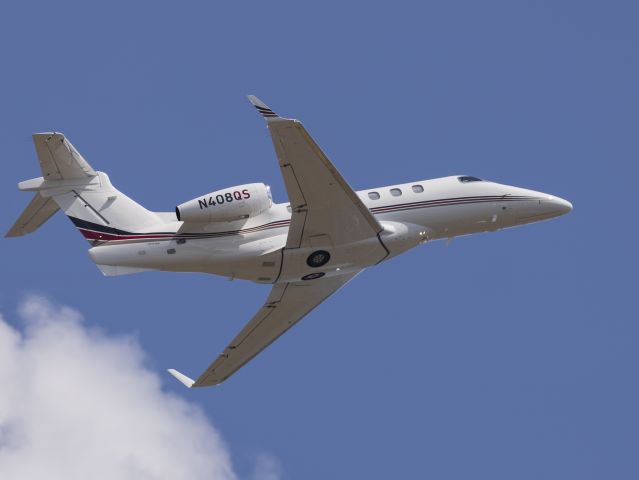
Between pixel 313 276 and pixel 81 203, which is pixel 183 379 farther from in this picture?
pixel 81 203

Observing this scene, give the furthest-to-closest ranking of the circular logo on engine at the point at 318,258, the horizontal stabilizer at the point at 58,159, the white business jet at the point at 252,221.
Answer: the circular logo on engine at the point at 318,258 → the white business jet at the point at 252,221 → the horizontal stabilizer at the point at 58,159

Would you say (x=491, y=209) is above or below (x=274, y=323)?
above

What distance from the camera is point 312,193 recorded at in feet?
104

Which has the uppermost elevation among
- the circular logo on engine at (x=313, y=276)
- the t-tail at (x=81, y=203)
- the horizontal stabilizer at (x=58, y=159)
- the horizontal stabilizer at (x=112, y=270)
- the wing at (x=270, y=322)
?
the horizontal stabilizer at (x=58, y=159)

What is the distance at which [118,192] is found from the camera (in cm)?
3322

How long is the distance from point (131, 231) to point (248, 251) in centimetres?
303

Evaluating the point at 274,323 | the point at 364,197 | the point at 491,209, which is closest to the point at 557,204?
the point at 491,209

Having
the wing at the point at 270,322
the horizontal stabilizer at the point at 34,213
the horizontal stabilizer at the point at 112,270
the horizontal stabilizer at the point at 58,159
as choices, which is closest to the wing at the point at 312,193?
the wing at the point at 270,322

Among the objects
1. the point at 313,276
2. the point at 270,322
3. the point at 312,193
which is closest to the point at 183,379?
the point at 270,322

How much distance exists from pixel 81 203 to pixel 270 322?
7.38 m

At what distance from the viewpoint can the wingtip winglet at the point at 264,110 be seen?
96.7 feet

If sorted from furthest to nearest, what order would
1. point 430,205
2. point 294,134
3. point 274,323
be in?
point 274,323 → point 430,205 → point 294,134

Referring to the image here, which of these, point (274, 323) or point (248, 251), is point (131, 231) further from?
point (274, 323)

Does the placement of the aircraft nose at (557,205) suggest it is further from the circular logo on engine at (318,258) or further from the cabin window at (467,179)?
the circular logo on engine at (318,258)
